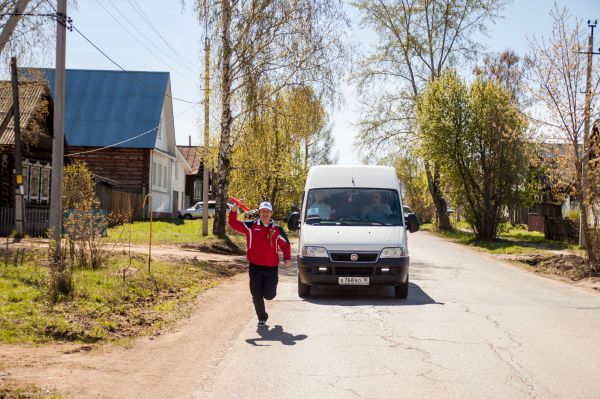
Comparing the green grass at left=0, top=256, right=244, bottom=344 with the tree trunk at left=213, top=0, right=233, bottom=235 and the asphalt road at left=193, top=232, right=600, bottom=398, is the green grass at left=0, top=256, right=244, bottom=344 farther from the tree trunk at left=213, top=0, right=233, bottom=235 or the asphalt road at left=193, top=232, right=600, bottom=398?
the tree trunk at left=213, top=0, right=233, bottom=235

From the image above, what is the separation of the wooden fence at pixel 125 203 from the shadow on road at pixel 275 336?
23882mm

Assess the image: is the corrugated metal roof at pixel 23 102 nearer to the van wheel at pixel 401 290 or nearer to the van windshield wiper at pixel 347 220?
the van windshield wiper at pixel 347 220

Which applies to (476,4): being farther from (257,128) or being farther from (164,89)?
(257,128)

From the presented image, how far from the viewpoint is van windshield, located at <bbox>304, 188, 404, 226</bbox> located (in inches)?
531

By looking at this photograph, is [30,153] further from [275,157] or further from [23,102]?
[275,157]

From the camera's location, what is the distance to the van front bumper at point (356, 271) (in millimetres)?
12336

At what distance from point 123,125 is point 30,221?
18.3 metres

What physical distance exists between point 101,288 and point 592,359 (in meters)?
7.54

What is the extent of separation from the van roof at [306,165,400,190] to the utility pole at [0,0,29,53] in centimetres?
840

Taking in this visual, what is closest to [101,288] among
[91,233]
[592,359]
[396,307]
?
[91,233]

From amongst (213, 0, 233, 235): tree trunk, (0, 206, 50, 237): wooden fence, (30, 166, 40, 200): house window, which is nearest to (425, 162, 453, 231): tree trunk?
(213, 0, 233, 235): tree trunk

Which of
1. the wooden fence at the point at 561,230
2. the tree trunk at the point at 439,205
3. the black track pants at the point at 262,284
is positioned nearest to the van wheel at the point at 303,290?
the black track pants at the point at 262,284

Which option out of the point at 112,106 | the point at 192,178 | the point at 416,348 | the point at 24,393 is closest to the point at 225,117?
the point at 416,348

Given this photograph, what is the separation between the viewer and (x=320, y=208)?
1370cm
